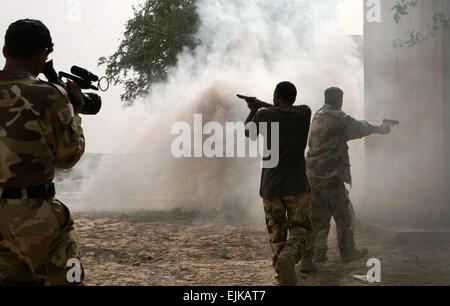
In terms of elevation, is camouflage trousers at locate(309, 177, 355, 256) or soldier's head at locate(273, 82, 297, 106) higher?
soldier's head at locate(273, 82, 297, 106)

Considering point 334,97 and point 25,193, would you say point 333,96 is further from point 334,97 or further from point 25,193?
point 25,193

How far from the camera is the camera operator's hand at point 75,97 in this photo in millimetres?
2641

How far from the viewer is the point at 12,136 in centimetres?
234

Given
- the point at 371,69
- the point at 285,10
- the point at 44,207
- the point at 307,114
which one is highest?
the point at 285,10

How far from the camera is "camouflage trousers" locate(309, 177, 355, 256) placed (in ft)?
17.0

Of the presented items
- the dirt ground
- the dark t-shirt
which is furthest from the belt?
the dirt ground

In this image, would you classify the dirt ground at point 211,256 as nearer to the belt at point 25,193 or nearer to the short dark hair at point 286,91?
the short dark hair at point 286,91

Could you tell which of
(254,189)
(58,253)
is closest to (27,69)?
(58,253)

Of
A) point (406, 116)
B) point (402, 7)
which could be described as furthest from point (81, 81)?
point (406, 116)

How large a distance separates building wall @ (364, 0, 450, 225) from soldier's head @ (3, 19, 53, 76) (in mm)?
6486

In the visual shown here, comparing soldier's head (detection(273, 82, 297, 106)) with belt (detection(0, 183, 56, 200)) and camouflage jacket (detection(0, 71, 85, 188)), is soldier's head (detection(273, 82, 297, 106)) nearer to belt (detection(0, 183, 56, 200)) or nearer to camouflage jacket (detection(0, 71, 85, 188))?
camouflage jacket (detection(0, 71, 85, 188))

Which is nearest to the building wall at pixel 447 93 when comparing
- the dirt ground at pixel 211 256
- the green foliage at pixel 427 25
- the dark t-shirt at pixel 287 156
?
the green foliage at pixel 427 25
